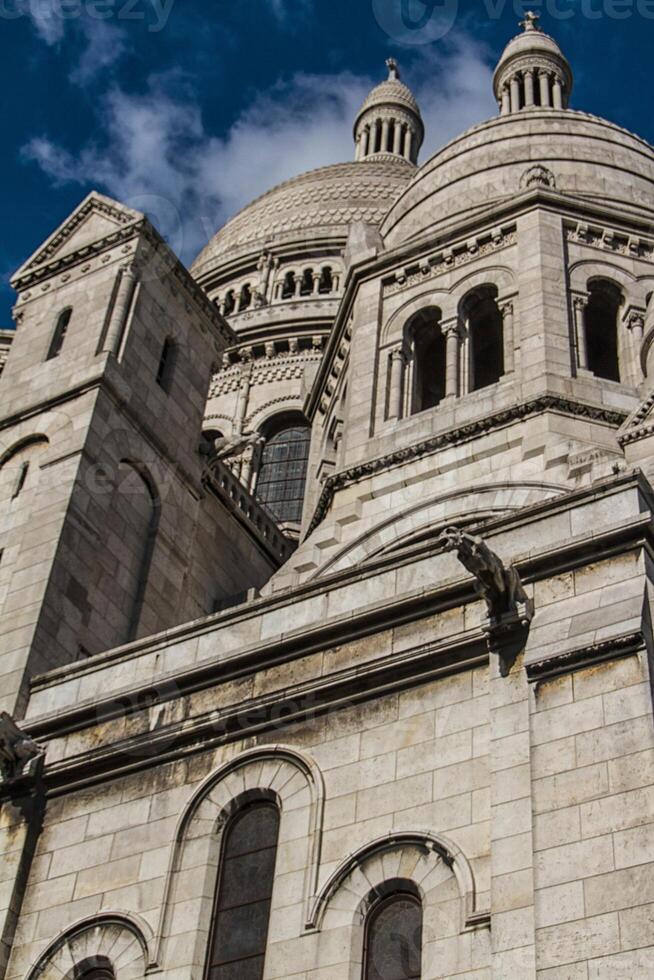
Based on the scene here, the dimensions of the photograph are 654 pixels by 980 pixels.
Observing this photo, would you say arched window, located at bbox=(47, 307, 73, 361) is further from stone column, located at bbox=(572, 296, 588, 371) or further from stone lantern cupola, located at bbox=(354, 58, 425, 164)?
stone lantern cupola, located at bbox=(354, 58, 425, 164)

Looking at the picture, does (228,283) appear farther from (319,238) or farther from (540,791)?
(540,791)

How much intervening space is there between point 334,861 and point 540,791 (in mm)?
2821

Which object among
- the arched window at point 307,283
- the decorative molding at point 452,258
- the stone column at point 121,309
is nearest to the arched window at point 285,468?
the arched window at point 307,283

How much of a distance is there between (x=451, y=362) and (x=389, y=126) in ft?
158

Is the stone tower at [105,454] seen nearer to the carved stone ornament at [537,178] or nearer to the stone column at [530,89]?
the carved stone ornament at [537,178]

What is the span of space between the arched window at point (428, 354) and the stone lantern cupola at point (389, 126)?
42240 millimetres

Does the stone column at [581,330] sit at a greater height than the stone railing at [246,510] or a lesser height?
greater

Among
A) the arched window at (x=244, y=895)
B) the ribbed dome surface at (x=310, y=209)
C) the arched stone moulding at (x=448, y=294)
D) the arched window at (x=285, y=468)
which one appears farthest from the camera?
the ribbed dome surface at (x=310, y=209)

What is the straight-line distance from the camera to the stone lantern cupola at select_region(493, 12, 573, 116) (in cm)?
4891

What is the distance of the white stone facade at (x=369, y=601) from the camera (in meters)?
18.3

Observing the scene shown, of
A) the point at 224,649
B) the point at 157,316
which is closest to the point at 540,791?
the point at 224,649

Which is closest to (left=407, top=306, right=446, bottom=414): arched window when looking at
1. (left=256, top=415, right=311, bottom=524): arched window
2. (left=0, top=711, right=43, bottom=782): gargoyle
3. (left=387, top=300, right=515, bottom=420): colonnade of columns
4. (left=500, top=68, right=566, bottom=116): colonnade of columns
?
(left=387, top=300, right=515, bottom=420): colonnade of columns

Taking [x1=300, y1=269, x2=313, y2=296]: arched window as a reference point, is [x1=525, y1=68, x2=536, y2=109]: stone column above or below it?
below

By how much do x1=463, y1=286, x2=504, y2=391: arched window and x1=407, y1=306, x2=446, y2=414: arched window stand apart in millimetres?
689
